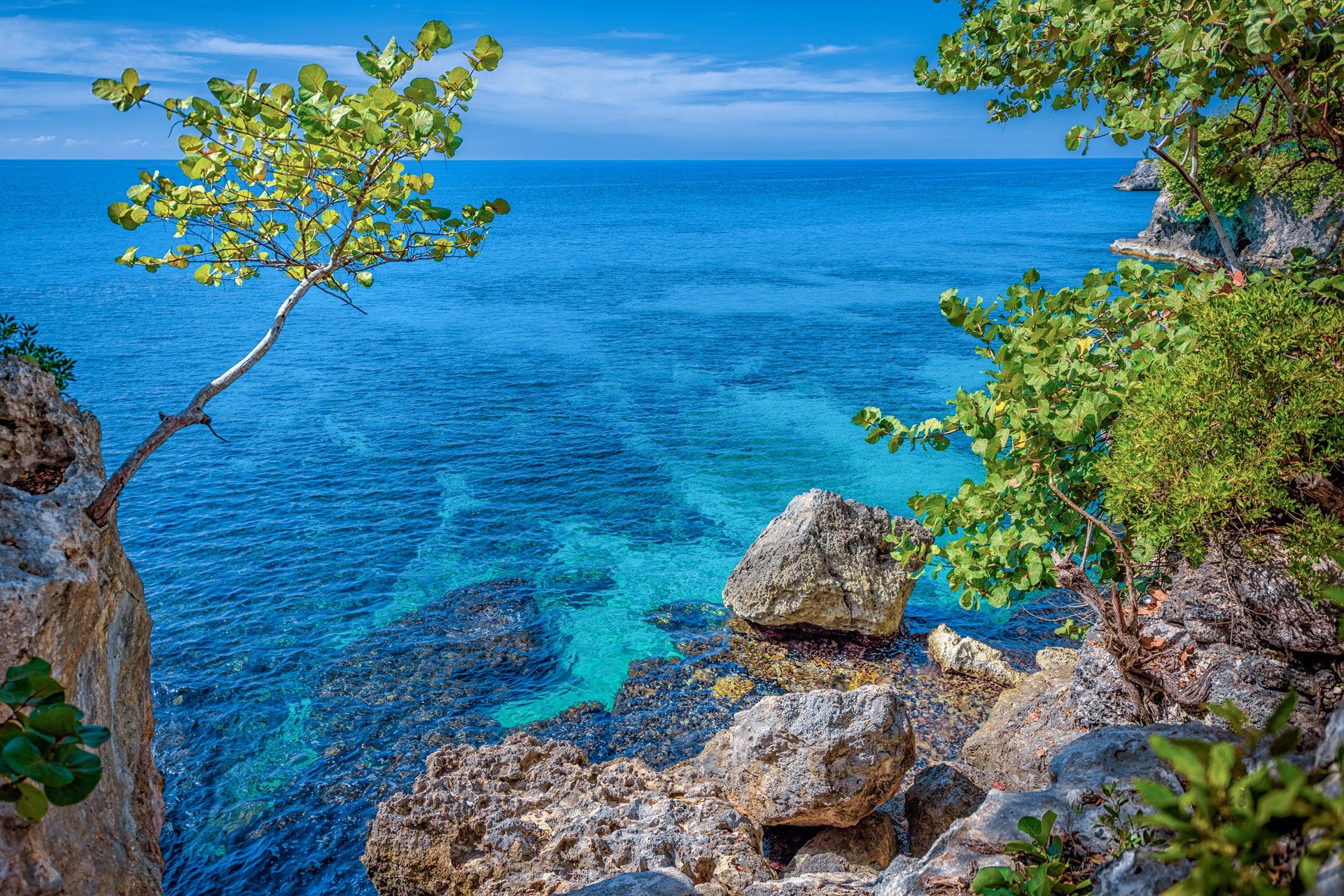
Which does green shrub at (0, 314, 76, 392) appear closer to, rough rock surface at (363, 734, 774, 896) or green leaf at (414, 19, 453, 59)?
green leaf at (414, 19, 453, 59)

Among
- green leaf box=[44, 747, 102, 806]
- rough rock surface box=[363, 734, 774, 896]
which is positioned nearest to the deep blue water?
rough rock surface box=[363, 734, 774, 896]

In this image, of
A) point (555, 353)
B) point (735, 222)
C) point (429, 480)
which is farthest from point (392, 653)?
point (735, 222)

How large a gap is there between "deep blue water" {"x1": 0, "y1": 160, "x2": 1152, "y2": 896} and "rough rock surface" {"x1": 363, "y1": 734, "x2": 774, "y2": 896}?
8.98 feet

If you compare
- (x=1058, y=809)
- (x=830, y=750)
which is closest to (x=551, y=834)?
(x=830, y=750)

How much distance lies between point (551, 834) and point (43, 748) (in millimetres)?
9937

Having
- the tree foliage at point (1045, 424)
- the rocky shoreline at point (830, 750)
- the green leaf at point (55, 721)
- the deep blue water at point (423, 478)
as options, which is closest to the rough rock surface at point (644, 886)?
the rocky shoreline at point (830, 750)

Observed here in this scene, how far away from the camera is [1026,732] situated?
50.2ft

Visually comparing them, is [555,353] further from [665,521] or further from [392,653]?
[392,653]

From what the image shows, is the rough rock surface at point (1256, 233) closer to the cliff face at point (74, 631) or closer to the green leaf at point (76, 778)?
the cliff face at point (74, 631)

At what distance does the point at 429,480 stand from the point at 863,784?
2306 centimetres

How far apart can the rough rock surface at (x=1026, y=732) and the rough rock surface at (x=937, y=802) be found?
2.17ft

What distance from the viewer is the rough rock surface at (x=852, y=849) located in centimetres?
1342

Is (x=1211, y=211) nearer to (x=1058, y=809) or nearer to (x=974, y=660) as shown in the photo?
(x=1058, y=809)

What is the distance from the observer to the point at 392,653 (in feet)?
70.1
